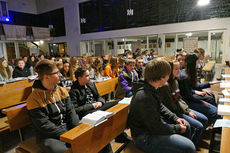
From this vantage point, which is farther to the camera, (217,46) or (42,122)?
(217,46)

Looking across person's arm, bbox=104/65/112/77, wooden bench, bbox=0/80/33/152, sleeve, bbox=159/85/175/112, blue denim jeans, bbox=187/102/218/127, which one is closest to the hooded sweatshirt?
wooden bench, bbox=0/80/33/152

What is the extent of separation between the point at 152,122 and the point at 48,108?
3.79 feet

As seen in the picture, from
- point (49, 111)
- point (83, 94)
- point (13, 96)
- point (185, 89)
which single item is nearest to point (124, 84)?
point (83, 94)

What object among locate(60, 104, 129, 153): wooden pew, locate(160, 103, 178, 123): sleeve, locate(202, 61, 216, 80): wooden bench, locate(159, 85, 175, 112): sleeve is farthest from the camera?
locate(202, 61, 216, 80): wooden bench

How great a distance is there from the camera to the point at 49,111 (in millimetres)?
1800

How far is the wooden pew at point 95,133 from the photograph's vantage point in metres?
1.33

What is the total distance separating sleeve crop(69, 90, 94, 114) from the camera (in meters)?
2.35

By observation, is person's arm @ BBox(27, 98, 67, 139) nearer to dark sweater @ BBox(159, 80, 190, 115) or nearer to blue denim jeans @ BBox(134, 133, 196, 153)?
blue denim jeans @ BBox(134, 133, 196, 153)

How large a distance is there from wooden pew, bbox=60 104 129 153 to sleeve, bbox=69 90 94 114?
26.5 inches

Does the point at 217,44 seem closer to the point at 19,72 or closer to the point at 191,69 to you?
the point at 191,69

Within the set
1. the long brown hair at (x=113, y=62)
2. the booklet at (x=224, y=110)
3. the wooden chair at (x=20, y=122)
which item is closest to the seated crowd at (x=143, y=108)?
the wooden chair at (x=20, y=122)

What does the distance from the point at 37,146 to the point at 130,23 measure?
11629 mm

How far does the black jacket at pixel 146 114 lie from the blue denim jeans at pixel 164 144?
46 mm

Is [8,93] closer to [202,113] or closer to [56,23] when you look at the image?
[202,113]
